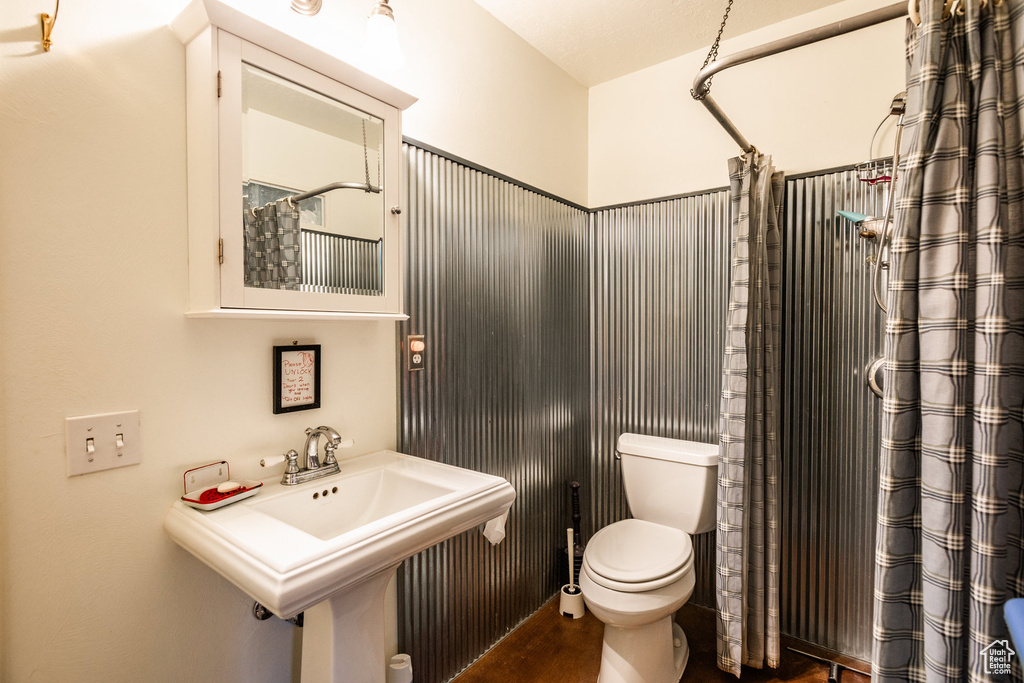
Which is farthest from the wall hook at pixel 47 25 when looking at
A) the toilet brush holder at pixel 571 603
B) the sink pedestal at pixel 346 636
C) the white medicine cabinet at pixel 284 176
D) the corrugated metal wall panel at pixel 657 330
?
the toilet brush holder at pixel 571 603

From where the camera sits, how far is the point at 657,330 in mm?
2408

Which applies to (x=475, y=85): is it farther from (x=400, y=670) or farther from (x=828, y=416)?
(x=400, y=670)

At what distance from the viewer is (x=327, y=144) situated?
130 cm

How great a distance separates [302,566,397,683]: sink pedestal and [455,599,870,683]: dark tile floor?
0.84 m

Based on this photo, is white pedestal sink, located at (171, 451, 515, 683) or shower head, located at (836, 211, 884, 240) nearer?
white pedestal sink, located at (171, 451, 515, 683)

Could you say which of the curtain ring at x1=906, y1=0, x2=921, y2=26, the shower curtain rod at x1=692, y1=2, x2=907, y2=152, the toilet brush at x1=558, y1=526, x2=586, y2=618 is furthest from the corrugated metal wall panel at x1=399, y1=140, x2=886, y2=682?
the curtain ring at x1=906, y1=0, x2=921, y2=26

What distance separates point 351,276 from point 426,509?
0.67 metres

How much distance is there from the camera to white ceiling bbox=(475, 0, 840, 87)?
6.45 feet

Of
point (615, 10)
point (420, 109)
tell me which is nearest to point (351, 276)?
point (420, 109)

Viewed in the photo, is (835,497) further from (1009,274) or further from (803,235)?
(1009,274)

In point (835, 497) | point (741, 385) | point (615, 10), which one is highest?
point (615, 10)

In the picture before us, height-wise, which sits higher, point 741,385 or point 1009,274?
point 1009,274

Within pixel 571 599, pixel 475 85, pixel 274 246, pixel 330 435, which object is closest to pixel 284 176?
pixel 274 246

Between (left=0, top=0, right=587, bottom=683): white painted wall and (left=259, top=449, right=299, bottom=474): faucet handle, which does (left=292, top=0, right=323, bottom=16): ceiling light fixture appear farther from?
(left=259, top=449, right=299, bottom=474): faucet handle
